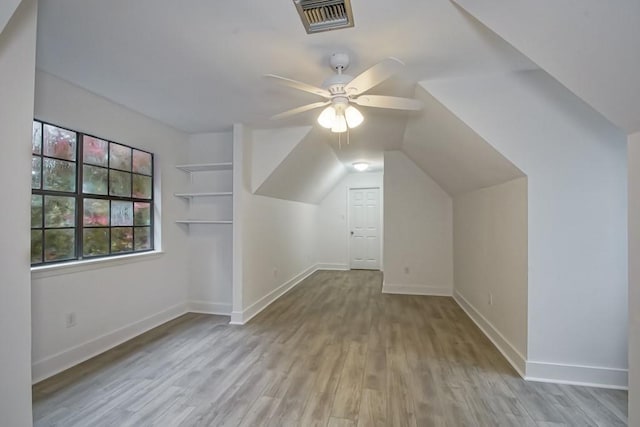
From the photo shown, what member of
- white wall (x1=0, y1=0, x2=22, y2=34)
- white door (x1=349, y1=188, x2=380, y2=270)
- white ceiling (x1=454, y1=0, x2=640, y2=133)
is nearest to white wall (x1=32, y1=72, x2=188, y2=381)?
white wall (x1=0, y1=0, x2=22, y2=34)

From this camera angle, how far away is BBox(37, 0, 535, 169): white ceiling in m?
1.59

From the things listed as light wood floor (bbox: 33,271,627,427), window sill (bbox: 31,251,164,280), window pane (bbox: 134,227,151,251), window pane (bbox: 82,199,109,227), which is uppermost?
window pane (bbox: 82,199,109,227)

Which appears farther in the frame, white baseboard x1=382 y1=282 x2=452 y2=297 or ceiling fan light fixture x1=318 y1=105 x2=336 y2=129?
white baseboard x1=382 y1=282 x2=452 y2=297

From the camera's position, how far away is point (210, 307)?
3895 millimetres

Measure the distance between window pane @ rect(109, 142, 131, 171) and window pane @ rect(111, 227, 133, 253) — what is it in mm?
657

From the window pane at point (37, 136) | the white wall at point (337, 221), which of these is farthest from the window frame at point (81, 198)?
the white wall at point (337, 221)

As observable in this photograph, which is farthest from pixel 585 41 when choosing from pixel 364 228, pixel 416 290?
pixel 364 228

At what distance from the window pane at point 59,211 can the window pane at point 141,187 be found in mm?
732

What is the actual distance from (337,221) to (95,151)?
5.02 meters

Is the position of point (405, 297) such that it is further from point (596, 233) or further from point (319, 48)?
point (319, 48)

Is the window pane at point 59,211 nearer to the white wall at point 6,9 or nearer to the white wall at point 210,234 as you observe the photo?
the white wall at point 210,234

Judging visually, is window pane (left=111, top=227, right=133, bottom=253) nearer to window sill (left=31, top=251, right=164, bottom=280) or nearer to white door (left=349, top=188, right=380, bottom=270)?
window sill (left=31, top=251, right=164, bottom=280)

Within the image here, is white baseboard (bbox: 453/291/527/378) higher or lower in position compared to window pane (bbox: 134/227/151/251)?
lower

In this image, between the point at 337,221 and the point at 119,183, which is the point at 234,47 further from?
the point at 337,221
